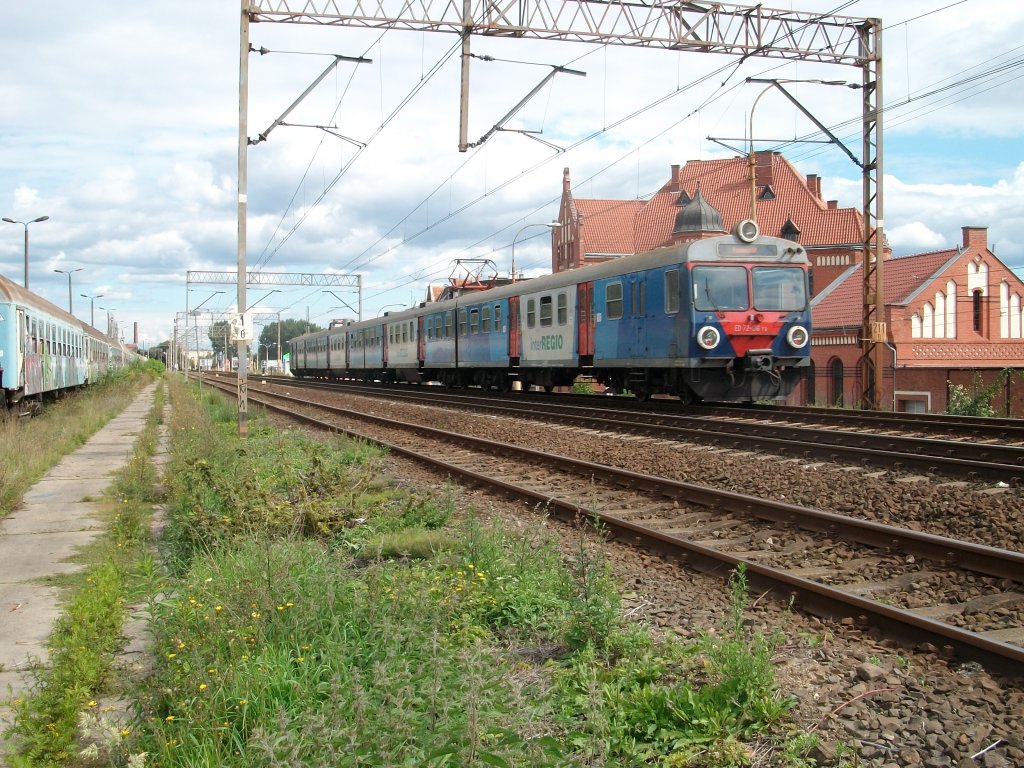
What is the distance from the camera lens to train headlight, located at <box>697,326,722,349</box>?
16.6m

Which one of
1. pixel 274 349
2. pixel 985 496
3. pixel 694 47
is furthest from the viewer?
pixel 274 349

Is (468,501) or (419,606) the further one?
(468,501)

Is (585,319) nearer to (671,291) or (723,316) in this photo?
(671,291)

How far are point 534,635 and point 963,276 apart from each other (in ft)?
161

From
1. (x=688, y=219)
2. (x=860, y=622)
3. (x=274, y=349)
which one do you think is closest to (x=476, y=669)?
(x=860, y=622)

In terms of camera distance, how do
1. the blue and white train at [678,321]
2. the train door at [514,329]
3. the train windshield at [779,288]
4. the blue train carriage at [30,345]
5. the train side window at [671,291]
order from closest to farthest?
the blue and white train at [678,321], the train side window at [671,291], the train windshield at [779,288], the blue train carriage at [30,345], the train door at [514,329]

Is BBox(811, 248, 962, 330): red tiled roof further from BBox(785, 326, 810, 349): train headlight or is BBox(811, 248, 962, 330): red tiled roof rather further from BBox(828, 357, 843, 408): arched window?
BBox(785, 326, 810, 349): train headlight

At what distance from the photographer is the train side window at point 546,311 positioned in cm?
2262

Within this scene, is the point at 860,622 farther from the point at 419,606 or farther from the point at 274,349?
the point at 274,349

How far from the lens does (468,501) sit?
9711mm

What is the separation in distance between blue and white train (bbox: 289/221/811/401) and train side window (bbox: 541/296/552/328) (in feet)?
0.08

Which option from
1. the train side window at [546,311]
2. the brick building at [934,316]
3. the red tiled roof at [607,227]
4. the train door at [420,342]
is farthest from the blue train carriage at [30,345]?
the red tiled roof at [607,227]

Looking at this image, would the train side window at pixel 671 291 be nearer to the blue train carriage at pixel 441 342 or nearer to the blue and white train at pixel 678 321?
the blue and white train at pixel 678 321

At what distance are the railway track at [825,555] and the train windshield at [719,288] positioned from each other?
22.8ft
